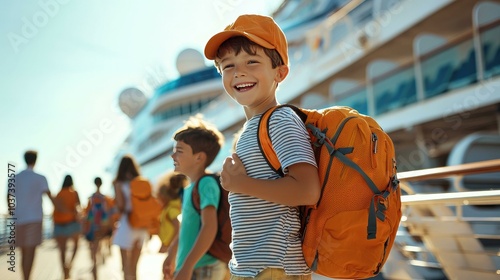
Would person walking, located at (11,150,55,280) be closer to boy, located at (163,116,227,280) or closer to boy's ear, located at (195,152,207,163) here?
boy, located at (163,116,227,280)

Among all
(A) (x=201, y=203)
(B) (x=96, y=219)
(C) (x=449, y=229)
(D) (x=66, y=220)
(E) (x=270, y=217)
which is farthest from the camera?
(B) (x=96, y=219)

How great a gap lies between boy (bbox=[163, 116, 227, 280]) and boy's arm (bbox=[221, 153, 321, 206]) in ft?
2.32

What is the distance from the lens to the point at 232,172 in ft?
4.49

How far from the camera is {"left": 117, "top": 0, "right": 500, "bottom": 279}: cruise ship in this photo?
3516 mm

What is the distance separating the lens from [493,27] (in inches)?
268

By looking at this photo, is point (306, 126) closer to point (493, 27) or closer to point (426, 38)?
point (493, 27)

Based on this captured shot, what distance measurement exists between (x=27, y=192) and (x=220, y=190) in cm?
247

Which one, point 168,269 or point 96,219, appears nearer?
point 168,269

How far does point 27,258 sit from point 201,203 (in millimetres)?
2457

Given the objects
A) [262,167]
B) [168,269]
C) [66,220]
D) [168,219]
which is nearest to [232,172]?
[262,167]

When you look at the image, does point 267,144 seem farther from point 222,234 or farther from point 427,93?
point 427,93

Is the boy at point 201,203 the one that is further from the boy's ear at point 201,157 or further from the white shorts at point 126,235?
the white shorts at point 126,235

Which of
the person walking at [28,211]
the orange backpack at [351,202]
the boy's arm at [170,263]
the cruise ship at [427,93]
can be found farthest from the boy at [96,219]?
the orange backpack at [351,202]

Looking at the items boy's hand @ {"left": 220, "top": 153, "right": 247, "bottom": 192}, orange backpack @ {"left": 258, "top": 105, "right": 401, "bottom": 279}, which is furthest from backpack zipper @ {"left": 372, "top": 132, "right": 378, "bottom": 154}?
boy's hand @ {"left": 220, "top": 153, "right": 247, "bottom": 192}
